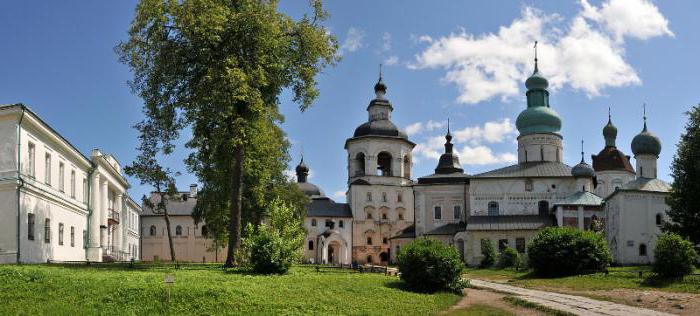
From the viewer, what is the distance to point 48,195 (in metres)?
29.5

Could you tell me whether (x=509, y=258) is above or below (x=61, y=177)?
below

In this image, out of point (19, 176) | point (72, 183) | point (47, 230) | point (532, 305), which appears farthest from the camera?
point (72, 183)

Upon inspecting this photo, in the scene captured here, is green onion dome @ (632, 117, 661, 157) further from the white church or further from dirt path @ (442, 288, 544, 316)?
dirt path @ (442, 288, 544, 316)

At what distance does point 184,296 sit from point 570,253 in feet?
70.2

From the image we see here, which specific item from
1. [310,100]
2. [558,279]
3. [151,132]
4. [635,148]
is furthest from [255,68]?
[635,148]

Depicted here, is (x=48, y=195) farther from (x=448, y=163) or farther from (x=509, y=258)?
(x=448, y=163)

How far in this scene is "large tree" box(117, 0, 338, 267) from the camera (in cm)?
2530

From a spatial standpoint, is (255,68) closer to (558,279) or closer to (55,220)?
(55,220)

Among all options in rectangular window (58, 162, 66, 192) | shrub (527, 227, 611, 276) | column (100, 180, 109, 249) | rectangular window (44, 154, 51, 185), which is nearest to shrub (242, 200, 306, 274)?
rectangular window (44, 154, 51, 185)

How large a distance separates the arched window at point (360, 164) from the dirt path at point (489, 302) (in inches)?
1886

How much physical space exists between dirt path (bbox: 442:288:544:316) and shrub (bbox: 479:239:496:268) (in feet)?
84.3

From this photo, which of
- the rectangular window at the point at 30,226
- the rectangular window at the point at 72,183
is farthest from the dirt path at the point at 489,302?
the rectangular window at the point at 72,183

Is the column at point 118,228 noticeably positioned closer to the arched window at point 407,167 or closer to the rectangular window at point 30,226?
the rectangular window at point 30,226

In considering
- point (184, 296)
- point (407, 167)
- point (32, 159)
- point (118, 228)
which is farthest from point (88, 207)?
point (407, 167)
